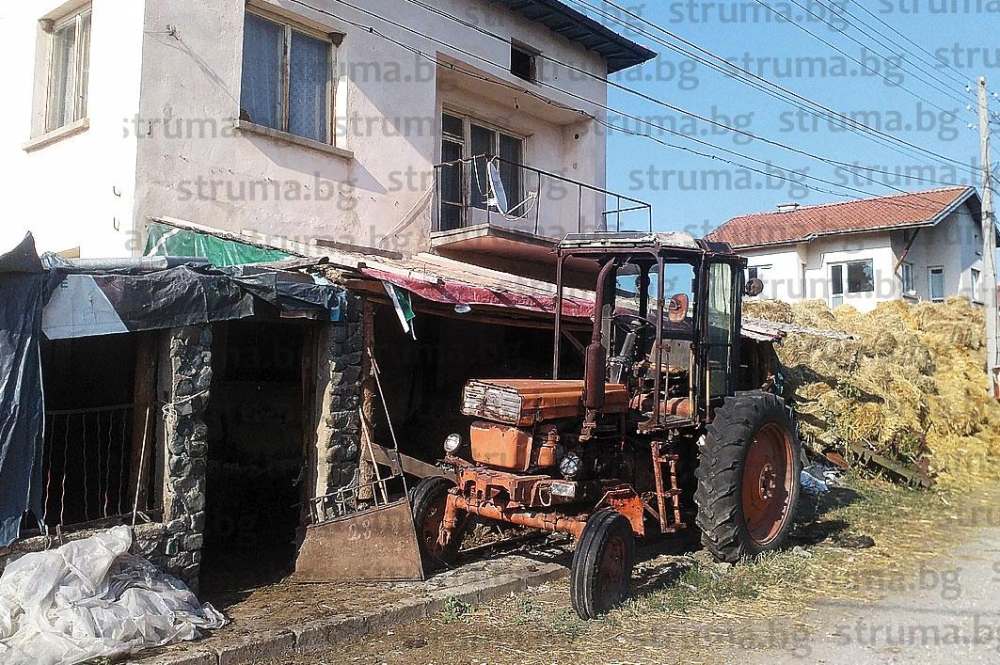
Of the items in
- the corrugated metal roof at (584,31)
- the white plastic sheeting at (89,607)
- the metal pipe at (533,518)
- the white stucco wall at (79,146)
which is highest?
the corrugated metal roof at (584,31)

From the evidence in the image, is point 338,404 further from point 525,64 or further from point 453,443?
point 525,64

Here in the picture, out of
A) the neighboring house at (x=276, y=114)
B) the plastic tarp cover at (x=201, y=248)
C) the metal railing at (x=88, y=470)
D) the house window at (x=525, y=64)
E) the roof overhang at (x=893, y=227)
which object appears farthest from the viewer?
the roof overhang at (x=893, y=227)

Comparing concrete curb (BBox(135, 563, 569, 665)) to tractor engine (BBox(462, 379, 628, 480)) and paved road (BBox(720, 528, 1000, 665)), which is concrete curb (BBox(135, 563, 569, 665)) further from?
paved road (BBox(720, 528, 1000, 665))

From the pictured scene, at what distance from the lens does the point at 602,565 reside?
6020 millimetres

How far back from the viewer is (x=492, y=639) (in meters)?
5.77

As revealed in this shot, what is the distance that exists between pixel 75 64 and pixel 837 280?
72.9ft

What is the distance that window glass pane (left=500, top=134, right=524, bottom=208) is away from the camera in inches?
579

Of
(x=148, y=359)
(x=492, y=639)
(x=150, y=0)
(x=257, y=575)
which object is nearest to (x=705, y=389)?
(x=492, y=639)

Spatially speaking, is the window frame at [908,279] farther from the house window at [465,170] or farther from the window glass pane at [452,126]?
the window glass pane at [452,126]

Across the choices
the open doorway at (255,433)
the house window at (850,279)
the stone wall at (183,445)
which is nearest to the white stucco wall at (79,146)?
the open doorway at (255,433)

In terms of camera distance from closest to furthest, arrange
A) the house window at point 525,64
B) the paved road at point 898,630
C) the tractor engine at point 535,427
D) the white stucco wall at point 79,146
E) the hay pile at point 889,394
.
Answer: the paved road at point 898,630, the tractor engine at point 535,427, the white stucco wall at point 79,146, the hay pile at point 889,394, the house window at point 525,64

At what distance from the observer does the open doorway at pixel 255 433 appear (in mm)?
9148

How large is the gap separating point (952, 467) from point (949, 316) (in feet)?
21.5

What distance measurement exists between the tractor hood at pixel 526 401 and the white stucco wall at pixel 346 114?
14.6 ft
